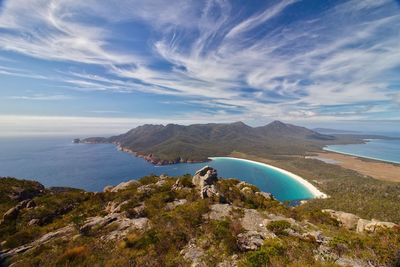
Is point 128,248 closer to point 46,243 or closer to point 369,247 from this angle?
point 46,243

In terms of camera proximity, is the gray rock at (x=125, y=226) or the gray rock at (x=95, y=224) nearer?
the gray rock at (x=125, y=226)

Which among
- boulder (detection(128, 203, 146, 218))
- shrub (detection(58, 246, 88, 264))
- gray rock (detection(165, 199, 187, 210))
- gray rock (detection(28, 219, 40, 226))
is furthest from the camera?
gray rock (detection(165, 199, 187, 210))

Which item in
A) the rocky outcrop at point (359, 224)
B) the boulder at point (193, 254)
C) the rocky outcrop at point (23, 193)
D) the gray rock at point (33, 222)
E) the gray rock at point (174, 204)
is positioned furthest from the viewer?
the rocky outcrop at point (23, 193)

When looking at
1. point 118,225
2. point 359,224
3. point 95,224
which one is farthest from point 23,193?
point 359,224

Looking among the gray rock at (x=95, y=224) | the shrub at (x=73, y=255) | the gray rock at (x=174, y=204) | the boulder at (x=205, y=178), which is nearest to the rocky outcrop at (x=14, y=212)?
the gray rock at (x=95, y=224)

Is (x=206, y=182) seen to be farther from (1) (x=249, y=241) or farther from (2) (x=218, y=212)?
(1) (x=249, y=241)

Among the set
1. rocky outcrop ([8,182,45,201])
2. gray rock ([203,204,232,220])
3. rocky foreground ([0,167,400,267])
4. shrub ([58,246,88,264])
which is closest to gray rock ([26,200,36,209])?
rocky foreground ([0,167,400,267])

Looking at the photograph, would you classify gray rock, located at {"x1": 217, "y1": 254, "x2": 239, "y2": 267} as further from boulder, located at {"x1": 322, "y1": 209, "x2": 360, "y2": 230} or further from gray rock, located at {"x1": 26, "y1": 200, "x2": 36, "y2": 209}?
gray rock, located at {"x1": 26, "y1": 200, "x2": 36, "y2": 209}

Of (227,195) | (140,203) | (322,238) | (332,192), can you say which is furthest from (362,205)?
(140,203)

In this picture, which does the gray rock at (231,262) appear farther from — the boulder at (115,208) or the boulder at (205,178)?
the boulder at (205,178)
